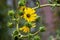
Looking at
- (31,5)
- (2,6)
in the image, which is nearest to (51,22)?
(2,6)

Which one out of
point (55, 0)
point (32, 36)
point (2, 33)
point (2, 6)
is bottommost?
point (2, 33)

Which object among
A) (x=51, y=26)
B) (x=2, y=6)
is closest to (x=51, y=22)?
(x=51, y=26)

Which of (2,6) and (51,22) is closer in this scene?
(51,22)

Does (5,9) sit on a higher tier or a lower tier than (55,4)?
lower

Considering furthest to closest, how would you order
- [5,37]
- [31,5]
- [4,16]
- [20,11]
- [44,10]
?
[4,16]
[44,10]
[5,37]
[31,5]
[20,11]

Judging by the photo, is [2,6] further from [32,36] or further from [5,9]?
[32,36]

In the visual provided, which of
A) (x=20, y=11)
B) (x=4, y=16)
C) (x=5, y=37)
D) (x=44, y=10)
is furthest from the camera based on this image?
(x=4, y=16)
